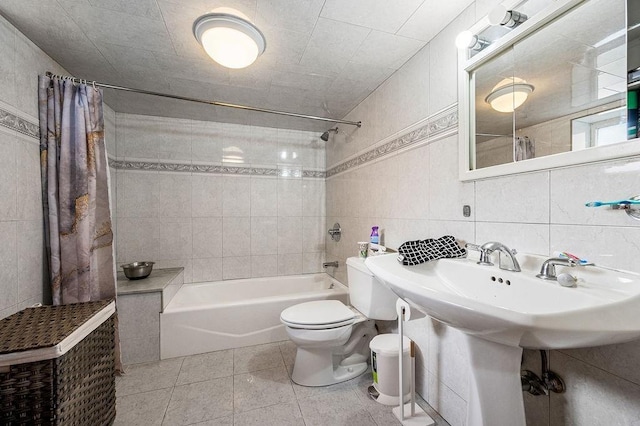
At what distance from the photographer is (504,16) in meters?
0.95

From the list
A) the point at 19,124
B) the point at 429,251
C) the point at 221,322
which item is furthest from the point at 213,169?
the point at 429,251

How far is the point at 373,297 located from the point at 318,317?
38 cm

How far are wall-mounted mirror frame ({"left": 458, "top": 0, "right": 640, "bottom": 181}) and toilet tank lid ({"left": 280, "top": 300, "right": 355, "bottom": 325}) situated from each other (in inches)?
41.3

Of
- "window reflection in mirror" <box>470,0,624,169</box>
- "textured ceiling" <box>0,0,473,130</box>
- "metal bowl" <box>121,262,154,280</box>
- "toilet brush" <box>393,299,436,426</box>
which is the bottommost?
"toilet brush" <box>393,299,436,426</box>

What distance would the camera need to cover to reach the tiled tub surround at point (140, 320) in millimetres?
1800

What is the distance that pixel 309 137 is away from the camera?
2971 millimetres

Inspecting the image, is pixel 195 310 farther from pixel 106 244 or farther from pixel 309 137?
pixel 309 137

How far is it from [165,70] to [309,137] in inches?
61.5

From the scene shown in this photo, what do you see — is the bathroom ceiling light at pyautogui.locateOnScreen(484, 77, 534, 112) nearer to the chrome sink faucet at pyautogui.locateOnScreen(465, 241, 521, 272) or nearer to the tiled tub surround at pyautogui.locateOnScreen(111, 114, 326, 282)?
the chrome sink faucet at pyautogui.locateOnScreen(465, 241, 521, 272)

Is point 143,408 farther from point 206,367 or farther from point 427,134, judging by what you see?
point 427,134

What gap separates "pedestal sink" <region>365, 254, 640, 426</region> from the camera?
51 centimetres

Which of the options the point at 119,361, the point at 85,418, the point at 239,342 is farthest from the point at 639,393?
the point at 119,361

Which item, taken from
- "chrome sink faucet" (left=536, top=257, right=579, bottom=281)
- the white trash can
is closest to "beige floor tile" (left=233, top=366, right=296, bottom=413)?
the white trash can

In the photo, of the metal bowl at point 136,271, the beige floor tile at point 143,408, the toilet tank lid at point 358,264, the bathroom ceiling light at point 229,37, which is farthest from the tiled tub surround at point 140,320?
the bathroom ceiling light at point 229,37
